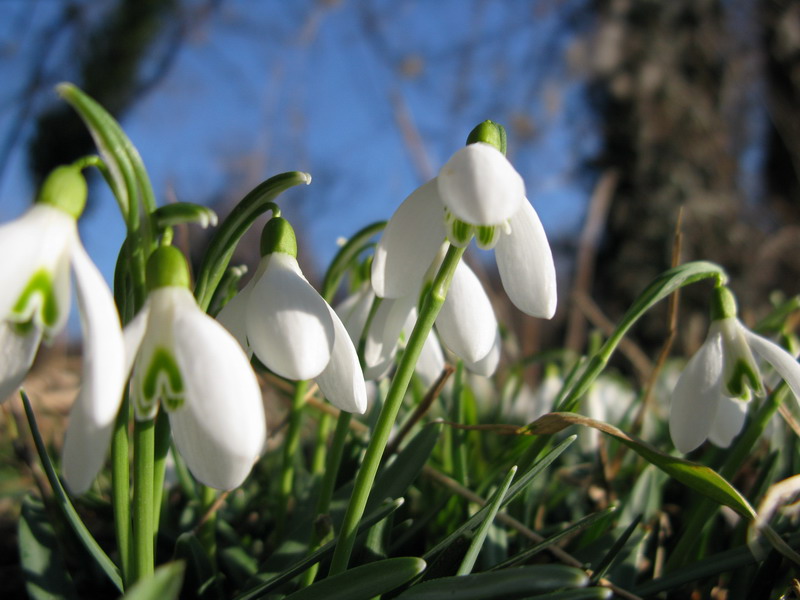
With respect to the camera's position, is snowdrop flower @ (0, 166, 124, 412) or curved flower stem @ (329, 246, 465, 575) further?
curved flower stem @ (329, 246, 465, 575)

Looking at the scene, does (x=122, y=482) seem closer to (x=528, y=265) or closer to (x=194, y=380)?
(x=194, y=380)

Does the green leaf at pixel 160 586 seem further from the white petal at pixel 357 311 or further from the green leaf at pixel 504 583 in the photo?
the white petal at pixel 357 311

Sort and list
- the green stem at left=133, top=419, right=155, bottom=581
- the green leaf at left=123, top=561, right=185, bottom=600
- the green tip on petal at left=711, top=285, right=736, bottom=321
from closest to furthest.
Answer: the green leaf at left=123, top=561, right=185, bottom=600 → the green stem at left=133, top=419, right=155, bottom=581 → the green tip on petal at left=711, top=285, right=736, bottom=321

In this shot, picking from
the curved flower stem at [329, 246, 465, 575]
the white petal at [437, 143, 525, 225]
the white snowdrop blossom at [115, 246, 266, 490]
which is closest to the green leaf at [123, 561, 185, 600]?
the white snowdrop blossom at [115, 246, 266, 490]

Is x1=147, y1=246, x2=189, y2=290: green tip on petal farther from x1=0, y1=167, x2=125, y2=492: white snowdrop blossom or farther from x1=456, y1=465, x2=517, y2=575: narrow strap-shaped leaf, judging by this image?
x1=456, y1=465, x2=517, y2=575: narrow strap-shaped leaf

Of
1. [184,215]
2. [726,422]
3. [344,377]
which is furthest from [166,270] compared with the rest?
[726,422]

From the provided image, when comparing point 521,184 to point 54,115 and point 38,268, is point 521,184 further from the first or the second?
point 54,115

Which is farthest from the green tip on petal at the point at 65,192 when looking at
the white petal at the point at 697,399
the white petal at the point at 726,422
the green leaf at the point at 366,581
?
the white petal at the point at 726,422
